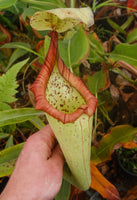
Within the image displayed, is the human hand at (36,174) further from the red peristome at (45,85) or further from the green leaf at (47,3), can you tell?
the green leaf at (47,3)

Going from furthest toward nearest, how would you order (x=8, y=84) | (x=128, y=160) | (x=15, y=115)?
(x=128, y=160) → (x=8, y=84) → (x=15, y=115)

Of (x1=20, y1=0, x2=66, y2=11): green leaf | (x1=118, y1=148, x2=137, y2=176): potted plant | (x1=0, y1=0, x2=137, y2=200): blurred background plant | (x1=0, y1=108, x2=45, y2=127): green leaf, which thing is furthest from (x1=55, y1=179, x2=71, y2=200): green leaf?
(x1=20, y1=0, x2=66, y2=11): green leaf

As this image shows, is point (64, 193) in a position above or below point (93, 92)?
below

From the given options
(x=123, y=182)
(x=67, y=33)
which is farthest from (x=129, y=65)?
(x=123, y=182)

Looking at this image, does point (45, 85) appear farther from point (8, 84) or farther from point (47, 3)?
point (47, 3)

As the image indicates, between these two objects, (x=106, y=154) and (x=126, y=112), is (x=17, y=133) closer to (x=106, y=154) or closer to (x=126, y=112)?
(x=106, y=154)

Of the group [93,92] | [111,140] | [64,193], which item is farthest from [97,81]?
[64,193]
